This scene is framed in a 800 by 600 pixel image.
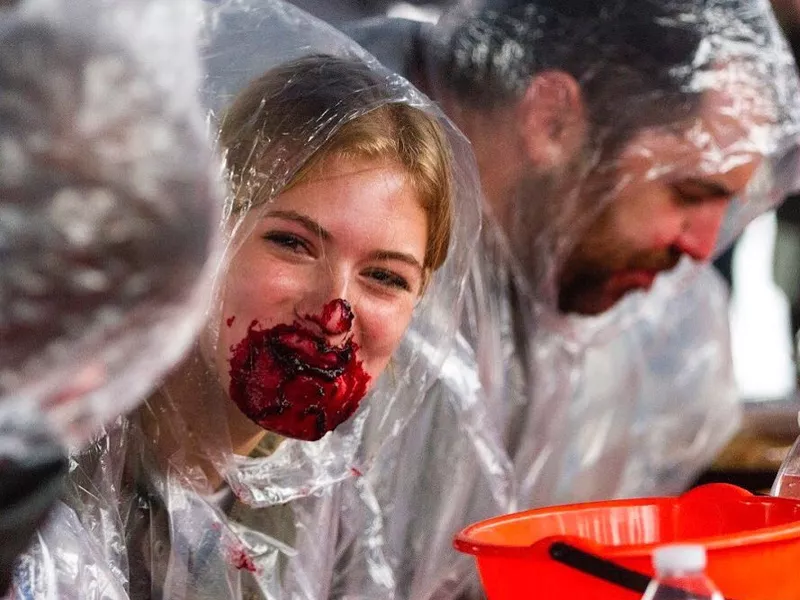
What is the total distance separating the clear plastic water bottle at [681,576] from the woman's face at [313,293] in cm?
53

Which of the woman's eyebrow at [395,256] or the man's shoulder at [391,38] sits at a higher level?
the man's shoulder at [391,38]

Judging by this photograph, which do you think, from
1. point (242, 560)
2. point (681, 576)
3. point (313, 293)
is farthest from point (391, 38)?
point (681, 576)

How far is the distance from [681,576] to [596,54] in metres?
1.38

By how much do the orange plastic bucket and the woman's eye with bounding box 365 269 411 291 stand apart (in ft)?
1.19

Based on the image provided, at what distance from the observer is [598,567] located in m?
1.07

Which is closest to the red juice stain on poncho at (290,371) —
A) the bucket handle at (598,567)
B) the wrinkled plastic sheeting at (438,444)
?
the wrinkled plastic sheeting at (438,444)

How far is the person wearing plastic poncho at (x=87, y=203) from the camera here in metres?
0.74

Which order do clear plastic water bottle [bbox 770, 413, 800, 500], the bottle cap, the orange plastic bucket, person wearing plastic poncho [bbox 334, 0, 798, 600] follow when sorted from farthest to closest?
1. person wearing plastic poncho [bbox 334, 0, 798, 600]
2. clear plastic water bottle [bbox 770, 413, 800, 500]
3. the orange plastic bucket
4. the bottle cap

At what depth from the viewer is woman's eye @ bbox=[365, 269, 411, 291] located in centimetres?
148

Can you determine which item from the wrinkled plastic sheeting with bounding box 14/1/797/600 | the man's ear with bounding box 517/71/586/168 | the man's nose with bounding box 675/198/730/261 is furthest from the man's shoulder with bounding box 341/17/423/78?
the man's nose with bounding box 675/198/730/261

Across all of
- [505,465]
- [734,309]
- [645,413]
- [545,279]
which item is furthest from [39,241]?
[734,309]

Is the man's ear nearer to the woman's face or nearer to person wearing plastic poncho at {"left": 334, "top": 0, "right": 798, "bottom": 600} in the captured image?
person wearing plastic poncho at {"left": 334, "top": 0, "right": 798, "bottom": 600}

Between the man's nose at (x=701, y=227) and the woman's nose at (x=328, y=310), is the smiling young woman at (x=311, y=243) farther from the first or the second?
the man's nose at (x=701, y=227)

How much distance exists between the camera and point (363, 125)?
1.47 m
